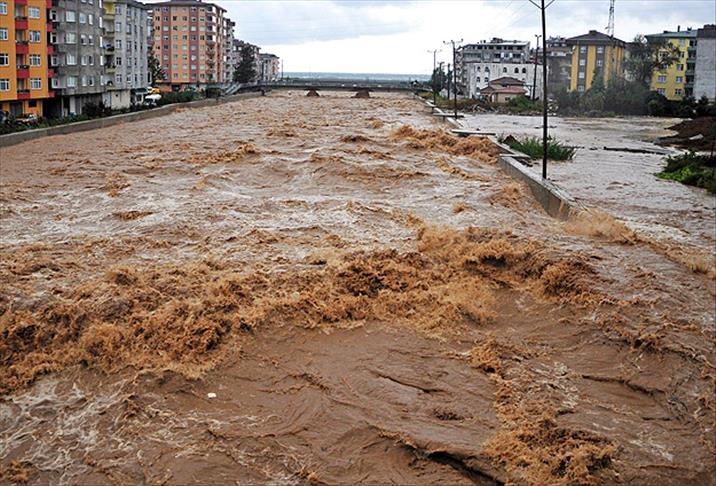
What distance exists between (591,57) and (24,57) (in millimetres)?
65789

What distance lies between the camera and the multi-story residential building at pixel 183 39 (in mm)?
110312

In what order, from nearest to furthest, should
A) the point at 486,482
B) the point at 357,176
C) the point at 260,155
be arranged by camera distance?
the point at 486,482
the point at 357,176
the point at 260,155

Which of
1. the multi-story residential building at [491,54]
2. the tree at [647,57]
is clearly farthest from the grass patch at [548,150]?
the multi-story residential building at [491,54]

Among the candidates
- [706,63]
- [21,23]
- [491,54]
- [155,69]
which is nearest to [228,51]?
[155,69]

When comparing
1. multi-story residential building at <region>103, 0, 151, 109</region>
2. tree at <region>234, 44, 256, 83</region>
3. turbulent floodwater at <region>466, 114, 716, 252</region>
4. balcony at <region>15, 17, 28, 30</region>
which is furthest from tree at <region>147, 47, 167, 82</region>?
turbulent floodwater at <region>466, 114, 716, 252</region>

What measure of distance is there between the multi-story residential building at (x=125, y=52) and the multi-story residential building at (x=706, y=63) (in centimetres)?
5522

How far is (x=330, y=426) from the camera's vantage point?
24.9ft

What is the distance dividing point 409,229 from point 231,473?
9391 mm

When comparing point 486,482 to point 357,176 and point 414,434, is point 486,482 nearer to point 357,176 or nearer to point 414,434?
point 414,434

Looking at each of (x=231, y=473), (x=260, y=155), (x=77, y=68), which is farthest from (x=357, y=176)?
(x=77, y=68)

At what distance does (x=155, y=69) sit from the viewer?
95.9 meters

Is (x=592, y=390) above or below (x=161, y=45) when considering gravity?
below

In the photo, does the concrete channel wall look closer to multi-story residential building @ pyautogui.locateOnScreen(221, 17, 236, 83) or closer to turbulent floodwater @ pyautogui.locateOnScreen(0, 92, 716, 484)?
turbulent floodwater @ pyautogui.locateOnScreen(0, 92, 716, 484)

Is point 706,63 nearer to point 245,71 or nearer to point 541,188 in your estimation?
point 245,71
